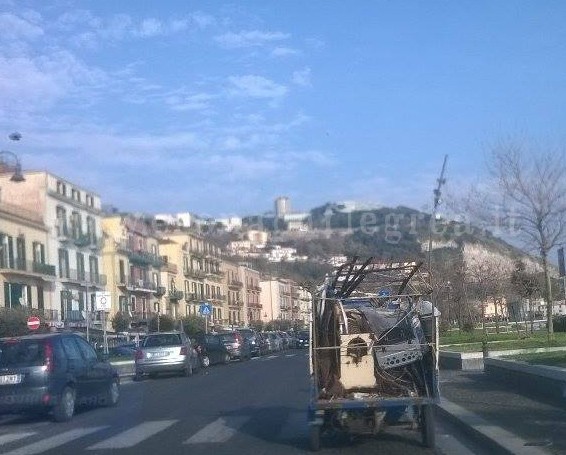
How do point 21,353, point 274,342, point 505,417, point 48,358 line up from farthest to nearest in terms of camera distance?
point 274,342
point 21,353
point 48,358
point 505,417

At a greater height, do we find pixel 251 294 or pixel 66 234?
pixel 66 234

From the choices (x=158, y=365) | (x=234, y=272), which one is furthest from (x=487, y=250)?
(x=234, y=272)

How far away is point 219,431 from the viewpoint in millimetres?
15000

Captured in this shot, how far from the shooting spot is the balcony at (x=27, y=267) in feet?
188

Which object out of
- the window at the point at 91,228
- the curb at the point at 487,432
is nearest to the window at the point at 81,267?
the window at the point at 91,228

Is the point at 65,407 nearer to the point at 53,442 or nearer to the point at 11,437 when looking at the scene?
the point at 11,437

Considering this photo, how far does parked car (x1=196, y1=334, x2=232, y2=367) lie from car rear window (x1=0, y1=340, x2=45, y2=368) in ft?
75.4

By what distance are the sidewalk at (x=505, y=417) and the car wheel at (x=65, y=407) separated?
7.32 metres

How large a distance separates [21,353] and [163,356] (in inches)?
594

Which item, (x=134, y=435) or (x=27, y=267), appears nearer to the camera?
(x=134, y=435)

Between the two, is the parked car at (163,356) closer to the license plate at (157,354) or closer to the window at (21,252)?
the license plate at (157,354)

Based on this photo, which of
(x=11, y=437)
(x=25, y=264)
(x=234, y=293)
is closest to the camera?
(x=11, y=437)

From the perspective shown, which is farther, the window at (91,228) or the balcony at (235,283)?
the balcony at (235,283)

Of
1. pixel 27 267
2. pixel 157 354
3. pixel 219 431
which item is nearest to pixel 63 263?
pixel 27 267
